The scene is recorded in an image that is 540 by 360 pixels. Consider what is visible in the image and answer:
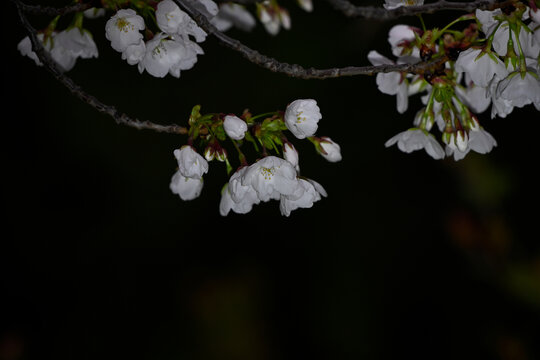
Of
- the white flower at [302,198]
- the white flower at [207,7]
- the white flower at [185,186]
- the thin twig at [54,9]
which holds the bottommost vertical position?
the white flower at [302,198]

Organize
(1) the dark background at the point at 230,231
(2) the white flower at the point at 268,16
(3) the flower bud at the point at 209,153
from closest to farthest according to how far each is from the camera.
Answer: (3) the flower bud at the point at 209,153
(2) the white flower at the point at 268,16
(1) the dark background at the point at 230,231

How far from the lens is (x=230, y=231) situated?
3244mm

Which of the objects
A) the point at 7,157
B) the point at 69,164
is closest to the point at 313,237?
the point at 69,164

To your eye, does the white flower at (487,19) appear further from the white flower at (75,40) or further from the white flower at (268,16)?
the white flower at (75,40)

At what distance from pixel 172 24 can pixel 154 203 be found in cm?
237

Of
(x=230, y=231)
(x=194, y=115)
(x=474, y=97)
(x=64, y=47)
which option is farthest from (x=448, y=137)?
(x=230, y=231)

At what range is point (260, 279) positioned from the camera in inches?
126

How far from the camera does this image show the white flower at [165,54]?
1013mm

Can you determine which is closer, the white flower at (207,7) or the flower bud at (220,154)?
the flower bud at (220,154)

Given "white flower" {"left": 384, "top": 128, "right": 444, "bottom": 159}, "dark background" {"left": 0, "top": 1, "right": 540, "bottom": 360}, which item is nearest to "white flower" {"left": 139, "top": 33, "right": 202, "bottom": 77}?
"white flower" {"left": 384, "top": 128, "right": 444, "bottom": 159}

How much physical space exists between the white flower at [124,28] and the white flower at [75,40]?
155 mm

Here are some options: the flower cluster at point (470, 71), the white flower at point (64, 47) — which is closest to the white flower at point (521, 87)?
the flower cluster at point (470, 71)

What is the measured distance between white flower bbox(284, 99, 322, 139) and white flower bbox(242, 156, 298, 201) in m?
0.06

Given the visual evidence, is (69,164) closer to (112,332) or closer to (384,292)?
(112,332)
